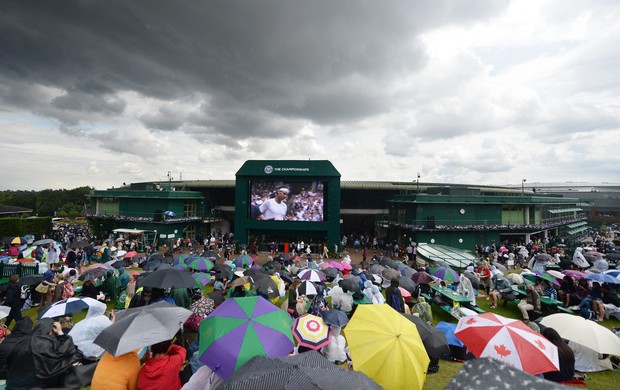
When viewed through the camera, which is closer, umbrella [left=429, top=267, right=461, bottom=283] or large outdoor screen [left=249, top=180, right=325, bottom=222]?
umbrella [left=429, top=267, right=461, bottom=283]

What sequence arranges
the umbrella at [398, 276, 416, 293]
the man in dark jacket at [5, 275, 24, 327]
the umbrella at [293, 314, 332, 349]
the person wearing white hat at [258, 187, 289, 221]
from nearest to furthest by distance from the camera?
the umbrella at [293, 314, 332, 349] → the man in dark jacket at [5, 275, 24, 327] → the umbrella at [398, 276, 416, 293] → the person wearing white hat at [258, 187, 289, 221]

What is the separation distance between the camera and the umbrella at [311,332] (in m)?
6.39

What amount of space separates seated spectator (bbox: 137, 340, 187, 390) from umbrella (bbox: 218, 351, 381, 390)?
1654 mm

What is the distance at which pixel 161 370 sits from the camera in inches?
163

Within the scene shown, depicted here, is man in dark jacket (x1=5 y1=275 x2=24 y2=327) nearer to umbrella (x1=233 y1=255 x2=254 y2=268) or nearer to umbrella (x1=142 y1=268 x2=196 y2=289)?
umbrella (x1=142 y1=268 x2=196 y2=289)

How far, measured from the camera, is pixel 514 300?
41.2 feet

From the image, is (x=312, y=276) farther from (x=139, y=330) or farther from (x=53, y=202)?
(x=53, y=202)

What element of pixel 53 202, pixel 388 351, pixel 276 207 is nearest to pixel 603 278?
pixel 388 351

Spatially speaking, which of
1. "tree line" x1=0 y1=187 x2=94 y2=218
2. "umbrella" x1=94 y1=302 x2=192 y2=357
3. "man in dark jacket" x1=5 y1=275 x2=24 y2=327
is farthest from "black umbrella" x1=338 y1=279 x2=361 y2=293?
"tree line" x1=0 y1=187 x2=94 y2=218

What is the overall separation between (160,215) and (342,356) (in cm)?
3077

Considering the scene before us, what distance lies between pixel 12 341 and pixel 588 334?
11646 mm

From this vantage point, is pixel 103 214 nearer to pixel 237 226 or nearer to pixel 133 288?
pixel 237 226

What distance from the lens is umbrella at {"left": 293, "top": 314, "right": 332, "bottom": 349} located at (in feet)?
21.0

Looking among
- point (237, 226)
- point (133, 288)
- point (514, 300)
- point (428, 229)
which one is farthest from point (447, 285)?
point (237, 226)
